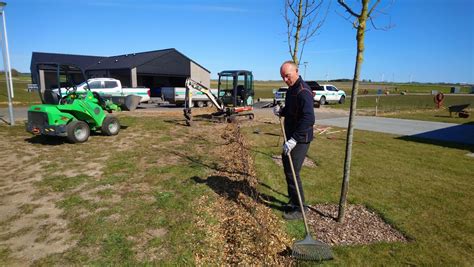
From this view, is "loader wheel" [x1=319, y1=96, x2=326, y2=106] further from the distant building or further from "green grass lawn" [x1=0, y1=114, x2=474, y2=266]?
"green grass lawn" [x1=0, y1=114, x2=474, y2=266]

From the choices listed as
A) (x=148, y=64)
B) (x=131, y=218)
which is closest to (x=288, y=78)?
(x=131, y=218)

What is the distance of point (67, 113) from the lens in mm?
8852

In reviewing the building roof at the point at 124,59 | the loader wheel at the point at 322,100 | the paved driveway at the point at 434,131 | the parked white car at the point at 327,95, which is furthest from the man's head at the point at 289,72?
the building roof at the point at 124,59

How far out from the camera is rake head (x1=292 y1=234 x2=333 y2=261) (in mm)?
3305

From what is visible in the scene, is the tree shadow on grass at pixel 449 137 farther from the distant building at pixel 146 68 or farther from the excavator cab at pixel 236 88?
the distant building at pixel 146 68

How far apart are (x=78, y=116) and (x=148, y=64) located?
2518 centimetres

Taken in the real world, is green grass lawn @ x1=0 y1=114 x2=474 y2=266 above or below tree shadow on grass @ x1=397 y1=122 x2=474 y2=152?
below

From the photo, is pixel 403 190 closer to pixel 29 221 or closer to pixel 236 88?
pixel 29 221

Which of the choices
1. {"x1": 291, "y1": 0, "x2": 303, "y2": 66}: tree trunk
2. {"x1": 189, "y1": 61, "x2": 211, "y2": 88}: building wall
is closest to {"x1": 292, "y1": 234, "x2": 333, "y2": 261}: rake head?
{"x1": 291, "y1": 0, "x2": 303, "y2": 66}: tree trunk

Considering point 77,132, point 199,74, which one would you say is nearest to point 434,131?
point 77,132

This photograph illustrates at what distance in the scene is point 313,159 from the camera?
7.56 m

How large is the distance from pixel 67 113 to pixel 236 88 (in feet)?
24.6

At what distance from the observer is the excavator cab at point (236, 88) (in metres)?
14.0

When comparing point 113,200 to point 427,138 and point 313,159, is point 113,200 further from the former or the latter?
point 427,138
